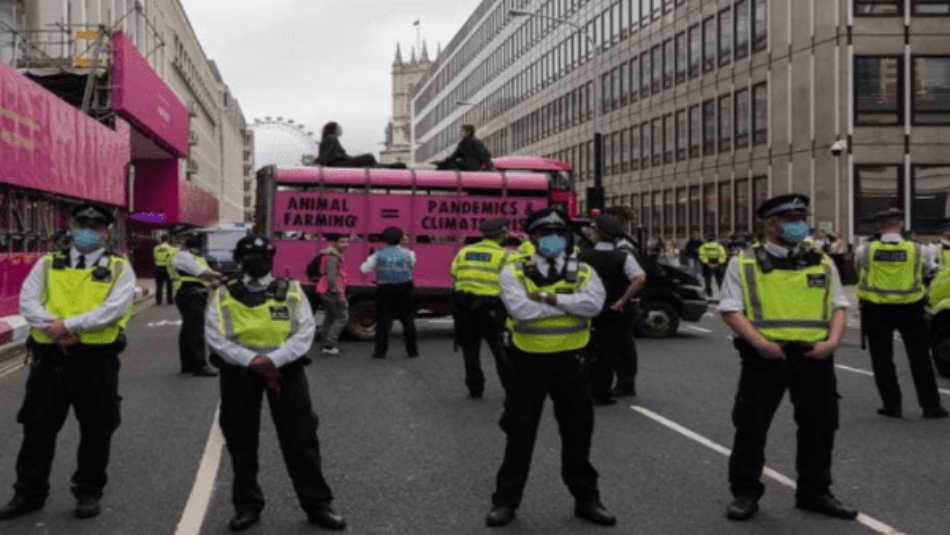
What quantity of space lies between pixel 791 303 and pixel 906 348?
386cm

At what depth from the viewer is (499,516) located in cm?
545

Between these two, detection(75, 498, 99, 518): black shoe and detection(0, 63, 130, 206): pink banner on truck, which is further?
detection(0, 63, 130, 206): pink banner on truck

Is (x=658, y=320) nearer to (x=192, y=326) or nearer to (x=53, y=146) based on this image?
(x=192, y=326)

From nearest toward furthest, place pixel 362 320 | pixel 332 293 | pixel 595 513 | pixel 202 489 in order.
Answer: pixel 595 513
pixel 202 489
pixel 332 293
pixel 362 320

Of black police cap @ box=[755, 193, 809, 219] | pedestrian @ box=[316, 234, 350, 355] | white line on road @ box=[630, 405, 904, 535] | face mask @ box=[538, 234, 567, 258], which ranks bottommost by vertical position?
white line on road @ box=[630, 405, 904, 535]

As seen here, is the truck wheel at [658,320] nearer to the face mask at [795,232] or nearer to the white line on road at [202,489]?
the white line on road at [202,489]

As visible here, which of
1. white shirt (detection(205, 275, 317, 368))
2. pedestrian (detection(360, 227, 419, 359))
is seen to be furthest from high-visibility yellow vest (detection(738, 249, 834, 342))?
pedestrian (detection(360, 227, 419, 359))

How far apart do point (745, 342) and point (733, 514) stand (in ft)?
3.13

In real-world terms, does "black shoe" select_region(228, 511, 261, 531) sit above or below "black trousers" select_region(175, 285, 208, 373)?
below

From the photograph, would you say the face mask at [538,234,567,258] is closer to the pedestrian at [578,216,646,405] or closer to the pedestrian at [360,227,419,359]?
the pedestrian at [578,216,646,405]

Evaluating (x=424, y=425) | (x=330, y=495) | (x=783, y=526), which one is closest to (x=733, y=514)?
(x=783, y=526)

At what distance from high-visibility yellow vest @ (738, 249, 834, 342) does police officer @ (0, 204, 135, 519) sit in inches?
142

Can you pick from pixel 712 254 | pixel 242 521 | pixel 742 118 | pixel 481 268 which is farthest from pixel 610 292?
pixel 742 118

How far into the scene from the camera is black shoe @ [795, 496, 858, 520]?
220 inches
